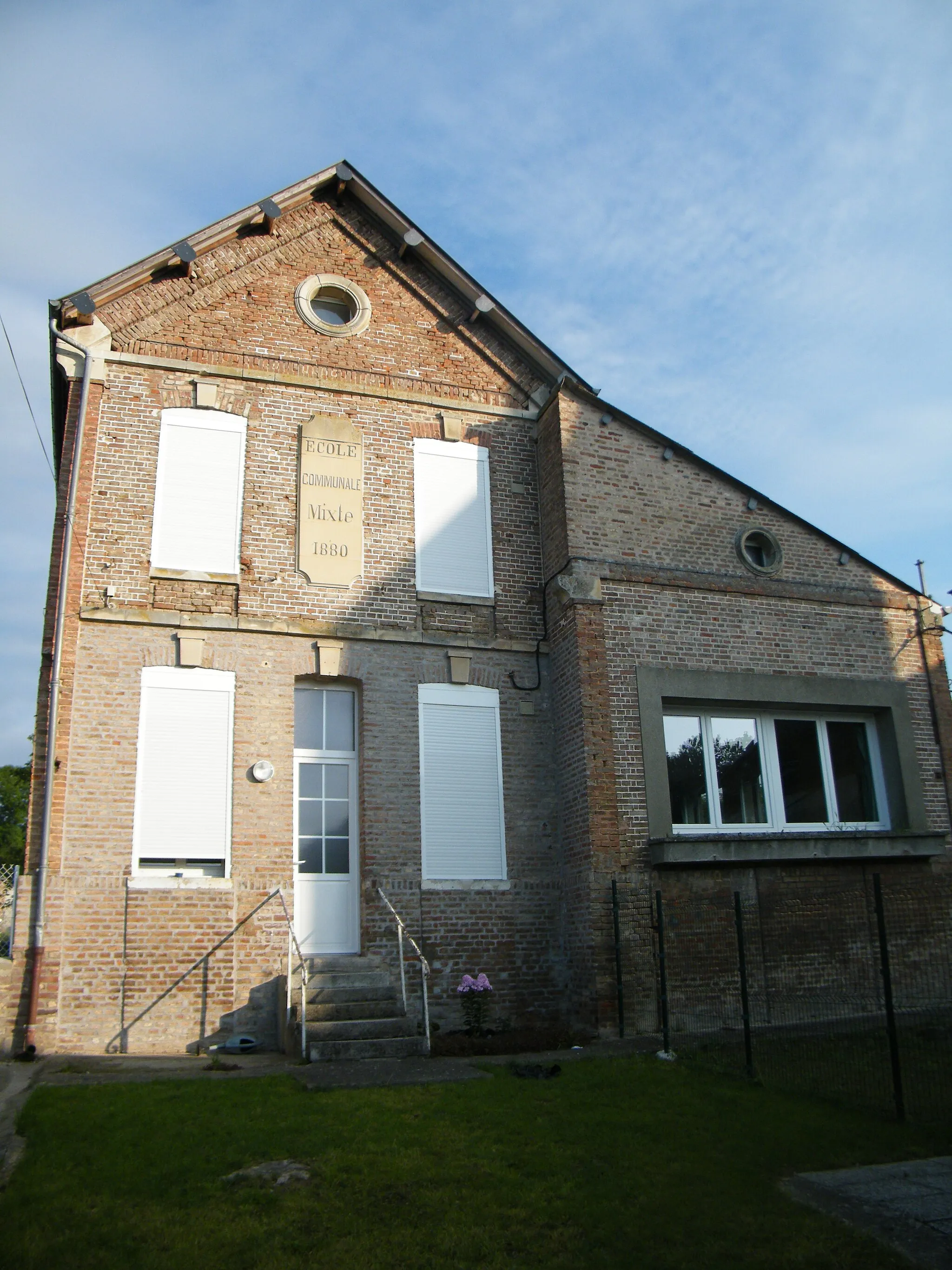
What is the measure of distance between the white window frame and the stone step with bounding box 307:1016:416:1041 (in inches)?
78.2

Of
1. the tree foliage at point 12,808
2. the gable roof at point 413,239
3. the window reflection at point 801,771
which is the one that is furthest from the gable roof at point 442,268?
the tree foliage at point 12,808

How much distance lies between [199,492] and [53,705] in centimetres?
294

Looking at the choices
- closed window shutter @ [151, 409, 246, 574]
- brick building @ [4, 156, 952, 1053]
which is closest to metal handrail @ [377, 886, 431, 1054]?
brick building @ [4, 156, 952, 1053]

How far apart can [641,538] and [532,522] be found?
4.71 feet

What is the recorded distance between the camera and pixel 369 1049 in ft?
31.6

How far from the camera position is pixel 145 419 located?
12.3 metres

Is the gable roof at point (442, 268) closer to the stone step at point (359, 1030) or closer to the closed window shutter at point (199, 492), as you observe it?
the closed window shutter at point (199, 492)

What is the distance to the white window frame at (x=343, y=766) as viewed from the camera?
11781 millimetres

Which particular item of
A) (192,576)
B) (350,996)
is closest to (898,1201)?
(350,996)

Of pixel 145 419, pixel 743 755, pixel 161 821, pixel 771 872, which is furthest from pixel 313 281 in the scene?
pixel 771 872

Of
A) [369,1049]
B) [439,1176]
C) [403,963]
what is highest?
[403,963]

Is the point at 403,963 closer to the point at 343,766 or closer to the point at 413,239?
the point at 343,766

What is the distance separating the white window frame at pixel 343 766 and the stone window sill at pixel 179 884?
920 mm

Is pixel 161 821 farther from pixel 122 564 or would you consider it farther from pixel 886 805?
pixel 886 805
